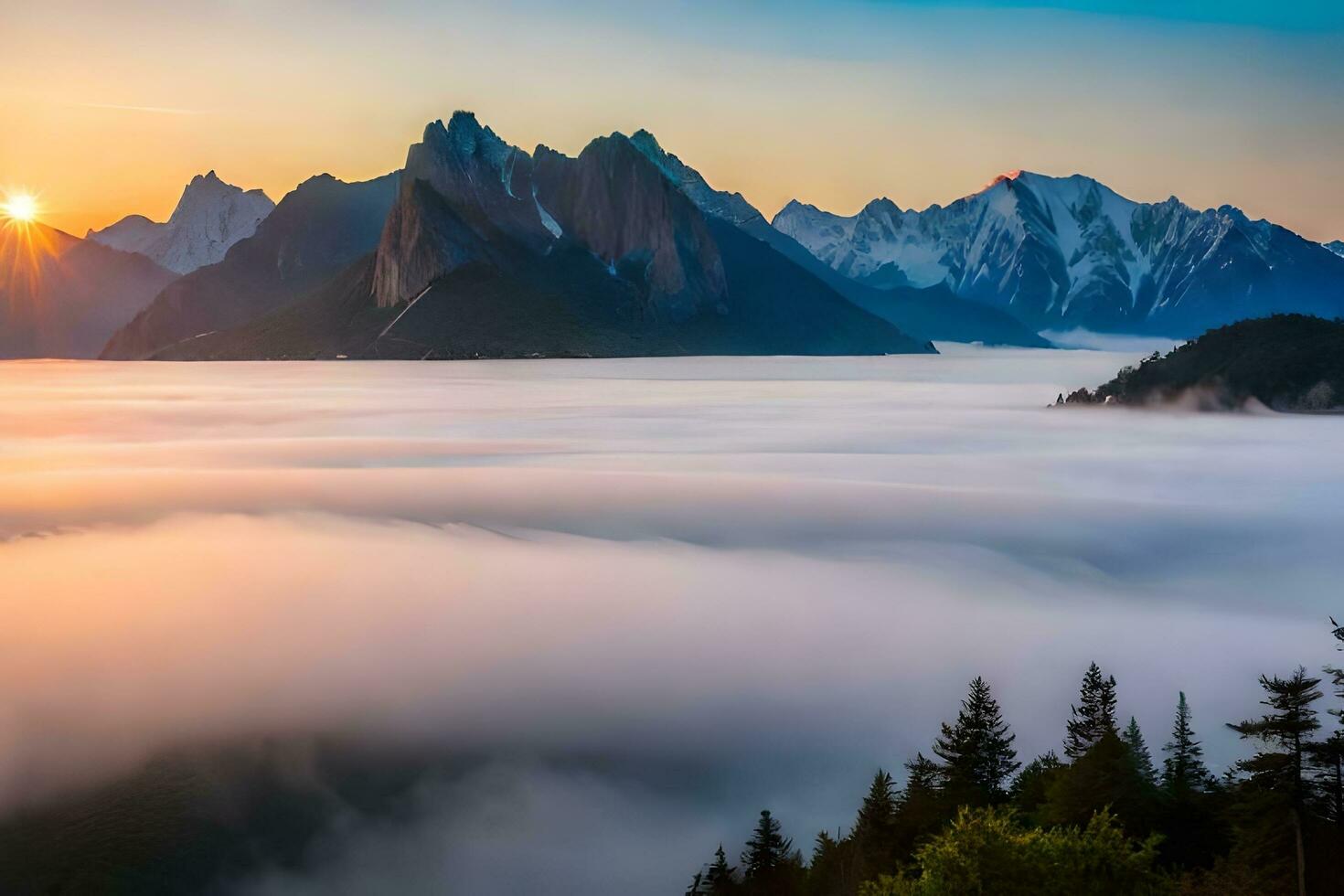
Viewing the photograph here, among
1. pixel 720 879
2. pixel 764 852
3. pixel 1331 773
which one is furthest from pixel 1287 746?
pixel 720 879

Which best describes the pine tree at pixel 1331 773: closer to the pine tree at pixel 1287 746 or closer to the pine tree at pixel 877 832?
the pine tree at pixel 1287 746

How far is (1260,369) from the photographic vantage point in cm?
15925

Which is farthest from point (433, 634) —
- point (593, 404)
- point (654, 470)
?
point (593, 404)

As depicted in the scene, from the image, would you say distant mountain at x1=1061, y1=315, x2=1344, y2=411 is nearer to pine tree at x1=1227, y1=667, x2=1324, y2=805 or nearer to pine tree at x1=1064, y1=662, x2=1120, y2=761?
pine tree at x1=1064, y1=662, x2=1120, y2=761

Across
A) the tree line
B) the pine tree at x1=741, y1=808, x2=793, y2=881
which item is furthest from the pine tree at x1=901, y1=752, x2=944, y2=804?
the pine tree at x1=741, y1=808, x2=793, y2=881

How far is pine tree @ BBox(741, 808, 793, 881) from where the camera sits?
34844mm

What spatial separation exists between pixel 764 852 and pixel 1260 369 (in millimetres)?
146155

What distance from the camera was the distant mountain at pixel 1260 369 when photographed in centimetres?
15338

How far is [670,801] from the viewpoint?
42719mm

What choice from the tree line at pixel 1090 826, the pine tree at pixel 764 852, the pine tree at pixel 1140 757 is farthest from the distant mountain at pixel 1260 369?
the pine tree at pixel 764 852

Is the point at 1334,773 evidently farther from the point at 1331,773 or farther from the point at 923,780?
the point at 923,780

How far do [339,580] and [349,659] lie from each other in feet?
53.1

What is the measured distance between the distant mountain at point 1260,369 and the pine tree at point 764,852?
14065 centimetres

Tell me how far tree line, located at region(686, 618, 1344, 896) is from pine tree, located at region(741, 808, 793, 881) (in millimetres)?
61
